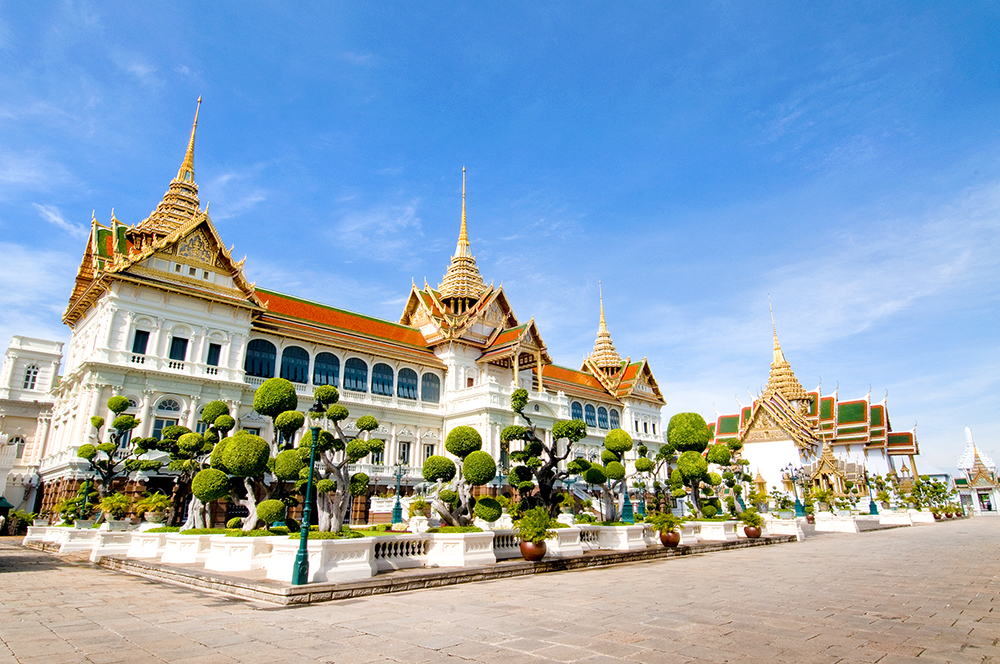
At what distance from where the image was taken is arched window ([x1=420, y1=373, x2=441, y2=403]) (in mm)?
36625

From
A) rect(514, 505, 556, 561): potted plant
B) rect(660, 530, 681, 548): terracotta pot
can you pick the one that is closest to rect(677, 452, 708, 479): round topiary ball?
rect(660, 530, 681, 548): terracotta pot

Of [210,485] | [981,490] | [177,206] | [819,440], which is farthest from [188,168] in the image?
[981,490]

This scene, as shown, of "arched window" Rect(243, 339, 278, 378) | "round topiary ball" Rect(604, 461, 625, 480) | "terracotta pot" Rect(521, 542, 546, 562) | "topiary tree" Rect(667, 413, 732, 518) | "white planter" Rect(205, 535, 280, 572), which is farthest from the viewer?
"arched window" Rect(243, 339, 278, 378)

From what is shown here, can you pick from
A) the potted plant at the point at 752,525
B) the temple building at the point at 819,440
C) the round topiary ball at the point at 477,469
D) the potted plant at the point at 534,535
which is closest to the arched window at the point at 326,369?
the round topiary ball at the point at 477,469

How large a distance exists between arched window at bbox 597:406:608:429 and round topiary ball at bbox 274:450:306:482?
1394 inches

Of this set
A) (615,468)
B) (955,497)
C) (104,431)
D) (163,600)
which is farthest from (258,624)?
(955,497)

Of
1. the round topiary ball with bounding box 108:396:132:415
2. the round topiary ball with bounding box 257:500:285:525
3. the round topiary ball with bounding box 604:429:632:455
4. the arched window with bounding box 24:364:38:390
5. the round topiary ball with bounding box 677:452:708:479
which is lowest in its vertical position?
the round topiary ball with bounding box 257:500:285:525

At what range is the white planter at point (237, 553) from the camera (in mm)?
13352

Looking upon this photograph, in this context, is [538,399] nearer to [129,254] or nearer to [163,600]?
[129,254]

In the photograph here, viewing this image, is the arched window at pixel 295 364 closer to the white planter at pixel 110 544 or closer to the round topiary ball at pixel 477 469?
the white planter at pixel 110 544

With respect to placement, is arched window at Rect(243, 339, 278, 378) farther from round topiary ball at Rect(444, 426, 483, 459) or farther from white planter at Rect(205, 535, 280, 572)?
white planter at Rect(205, 535, 280, 572)

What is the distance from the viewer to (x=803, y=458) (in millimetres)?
55844

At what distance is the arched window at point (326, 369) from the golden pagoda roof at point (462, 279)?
12.7 metres

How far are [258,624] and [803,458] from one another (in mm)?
58296
